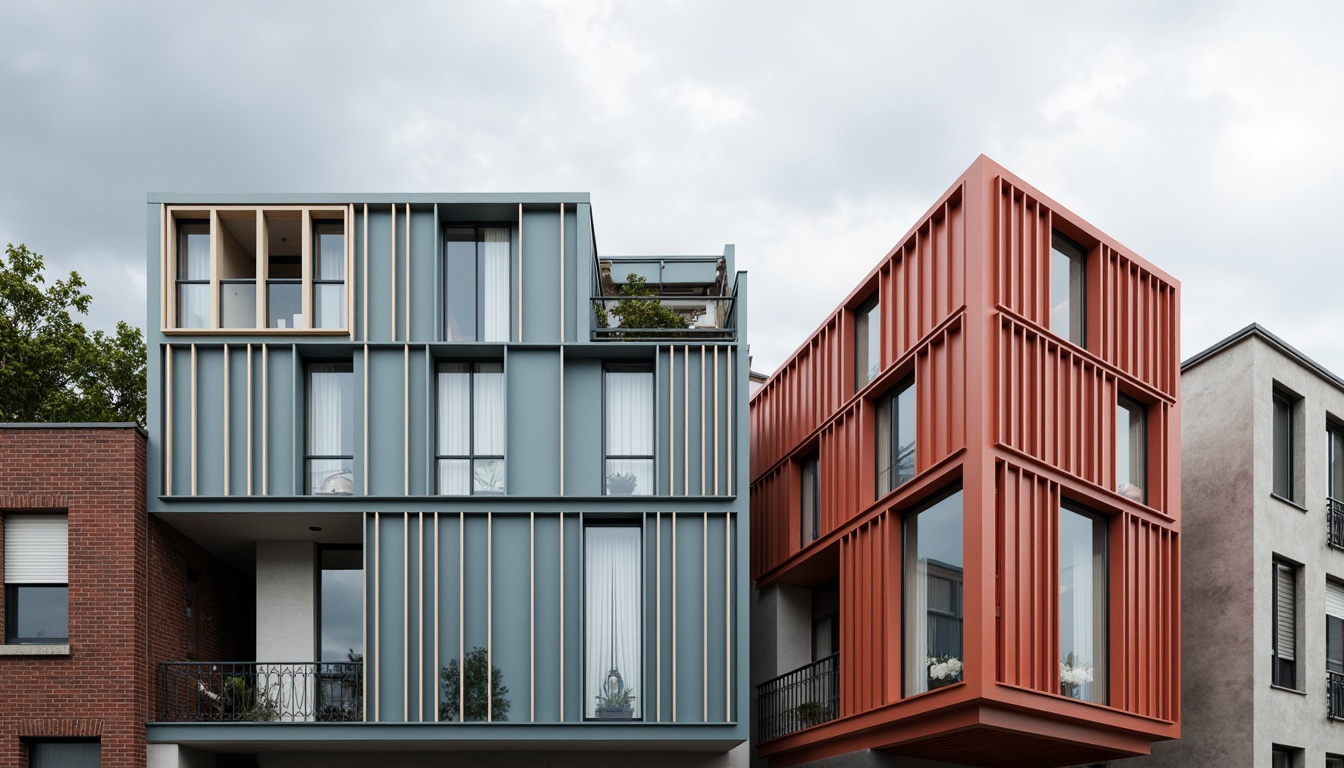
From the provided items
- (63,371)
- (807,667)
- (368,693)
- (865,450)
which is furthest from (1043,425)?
(63,371)

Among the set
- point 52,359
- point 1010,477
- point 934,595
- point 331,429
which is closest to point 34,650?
point 331,429

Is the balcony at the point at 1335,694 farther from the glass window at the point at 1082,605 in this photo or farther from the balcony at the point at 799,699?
the balcony at the point at 799,699

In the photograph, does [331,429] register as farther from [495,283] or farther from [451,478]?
[495,283]

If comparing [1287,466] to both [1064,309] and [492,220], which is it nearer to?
[1064,309]

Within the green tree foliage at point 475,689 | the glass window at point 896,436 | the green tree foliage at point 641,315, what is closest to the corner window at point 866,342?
the glass window at point 896,436

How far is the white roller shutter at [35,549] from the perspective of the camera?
56.9 feet

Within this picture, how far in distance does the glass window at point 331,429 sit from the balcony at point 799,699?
7943 millimetres

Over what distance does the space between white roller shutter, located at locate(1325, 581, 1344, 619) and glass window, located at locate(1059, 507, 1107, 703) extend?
22.7ft

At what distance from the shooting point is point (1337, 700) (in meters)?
20.1

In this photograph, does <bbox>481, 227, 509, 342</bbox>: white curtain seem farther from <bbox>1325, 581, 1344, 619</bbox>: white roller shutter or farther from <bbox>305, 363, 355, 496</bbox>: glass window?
<bbox>1325, 581, 1344, 619</bbox>: white roller shutter

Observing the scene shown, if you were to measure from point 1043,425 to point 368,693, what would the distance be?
404 inches

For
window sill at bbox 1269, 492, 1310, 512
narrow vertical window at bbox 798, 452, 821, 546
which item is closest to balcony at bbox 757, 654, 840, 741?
narrow vertical window at bbox 798, 452, 821, 546

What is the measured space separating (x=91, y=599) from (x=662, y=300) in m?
10.1

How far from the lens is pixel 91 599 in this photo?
1711 cm
